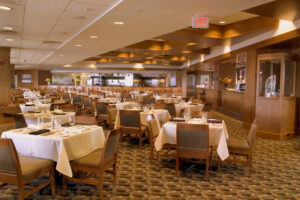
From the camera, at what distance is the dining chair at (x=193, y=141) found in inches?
154

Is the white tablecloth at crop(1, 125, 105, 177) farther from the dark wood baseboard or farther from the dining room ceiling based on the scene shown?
the dark wood baseboard

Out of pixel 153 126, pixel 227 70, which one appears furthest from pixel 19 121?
pixel 227 70

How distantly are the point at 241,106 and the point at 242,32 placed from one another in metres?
4.24

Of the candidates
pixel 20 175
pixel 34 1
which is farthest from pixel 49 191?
pixel 34 1

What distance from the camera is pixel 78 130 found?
3709mm

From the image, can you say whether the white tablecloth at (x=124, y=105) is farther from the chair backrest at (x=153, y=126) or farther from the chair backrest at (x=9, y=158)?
the chair backrest at (x=9, y=158)

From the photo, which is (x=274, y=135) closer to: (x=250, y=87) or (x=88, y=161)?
(x=250, y=87)

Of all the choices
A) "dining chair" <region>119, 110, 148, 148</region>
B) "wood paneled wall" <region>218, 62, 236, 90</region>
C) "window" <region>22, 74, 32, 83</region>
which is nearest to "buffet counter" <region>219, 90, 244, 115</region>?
"wood paneled wall" <region>218, 62, 236, 90</region>

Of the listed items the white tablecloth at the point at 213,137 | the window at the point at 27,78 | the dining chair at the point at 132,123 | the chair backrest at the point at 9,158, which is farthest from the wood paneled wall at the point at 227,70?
the window at the point at 27,78

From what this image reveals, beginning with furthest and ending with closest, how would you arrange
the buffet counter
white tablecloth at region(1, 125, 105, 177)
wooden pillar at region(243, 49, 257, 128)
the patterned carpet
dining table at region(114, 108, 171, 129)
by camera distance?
the buffet counter, wooden pillar at region(243, 49, 257, 128), dining table at region(114, 108, 171, 129), the patterned carpet, white tablecloth at region(1, 125, 105, 177)

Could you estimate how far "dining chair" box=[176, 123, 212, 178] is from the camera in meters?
3.92

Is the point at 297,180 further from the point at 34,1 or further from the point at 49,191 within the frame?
the point at 34,1

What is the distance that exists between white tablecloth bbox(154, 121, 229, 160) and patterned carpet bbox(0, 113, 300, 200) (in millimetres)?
453

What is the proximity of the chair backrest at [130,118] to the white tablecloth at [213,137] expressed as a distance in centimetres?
132
